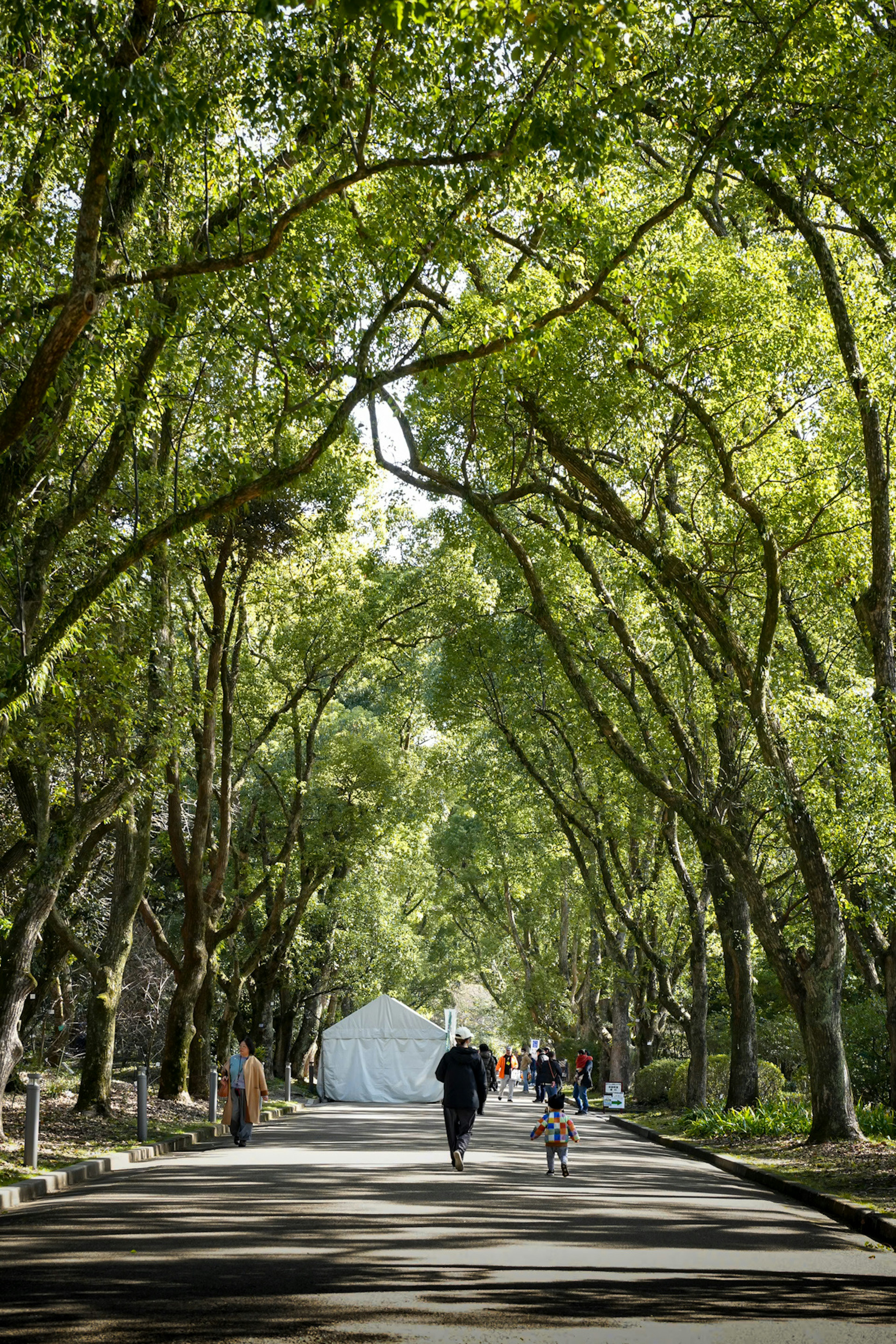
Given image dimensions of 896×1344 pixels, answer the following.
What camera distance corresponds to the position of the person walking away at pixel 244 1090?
731 inches

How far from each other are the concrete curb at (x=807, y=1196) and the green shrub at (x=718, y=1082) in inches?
150

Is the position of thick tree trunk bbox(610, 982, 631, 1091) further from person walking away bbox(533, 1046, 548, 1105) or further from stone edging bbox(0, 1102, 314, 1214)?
stone edging bbox(0, 1102, 314, 1214)

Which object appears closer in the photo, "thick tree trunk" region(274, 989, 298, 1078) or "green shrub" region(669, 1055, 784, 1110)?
"green shrub" region(669, 1055, 784, 1110)

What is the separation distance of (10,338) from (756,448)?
9.68m

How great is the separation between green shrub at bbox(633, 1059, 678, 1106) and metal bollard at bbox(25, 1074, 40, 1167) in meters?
19.9

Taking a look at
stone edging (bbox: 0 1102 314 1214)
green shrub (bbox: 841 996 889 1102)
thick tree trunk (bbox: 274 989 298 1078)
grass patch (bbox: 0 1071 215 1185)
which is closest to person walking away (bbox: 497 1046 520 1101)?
thick tree trunk (bbox: 274 989 298 1078)

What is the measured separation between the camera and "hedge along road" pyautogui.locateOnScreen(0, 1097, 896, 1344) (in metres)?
6.12

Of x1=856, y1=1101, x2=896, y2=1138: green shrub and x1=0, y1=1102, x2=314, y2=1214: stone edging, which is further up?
x1=0, y1=1102, x2=314, y2=1214: stone edging

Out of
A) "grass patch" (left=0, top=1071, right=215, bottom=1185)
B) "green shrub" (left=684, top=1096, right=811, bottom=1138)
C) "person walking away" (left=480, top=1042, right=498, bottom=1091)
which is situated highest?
"person walking away" (left=480, top=1042, right=498, bottom=1091)

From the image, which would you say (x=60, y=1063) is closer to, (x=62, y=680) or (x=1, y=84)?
(x=62, y=680)

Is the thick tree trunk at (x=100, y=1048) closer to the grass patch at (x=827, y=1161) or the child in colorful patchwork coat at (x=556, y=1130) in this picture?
the child in colorful patchwork coat at (x=556, y=1130)

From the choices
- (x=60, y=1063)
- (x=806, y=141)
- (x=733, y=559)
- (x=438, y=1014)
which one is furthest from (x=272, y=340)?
(x=438, y=1014)

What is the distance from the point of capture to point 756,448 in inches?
677

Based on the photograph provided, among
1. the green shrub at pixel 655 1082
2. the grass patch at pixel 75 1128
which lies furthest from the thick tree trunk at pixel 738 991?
the grass patch at pixel 75 1128
